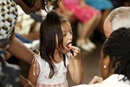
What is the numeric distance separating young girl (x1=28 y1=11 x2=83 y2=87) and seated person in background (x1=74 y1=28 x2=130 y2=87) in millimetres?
663

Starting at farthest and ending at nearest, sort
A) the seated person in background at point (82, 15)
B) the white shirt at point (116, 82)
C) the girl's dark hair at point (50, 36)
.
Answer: the seated person in background at point (82, 15) → the girl's dark hair at point (50, 36) → the white shirt at point (116, 82)

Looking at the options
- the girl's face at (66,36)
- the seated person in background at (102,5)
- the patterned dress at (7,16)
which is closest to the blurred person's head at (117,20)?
the girl's face at (66,36)

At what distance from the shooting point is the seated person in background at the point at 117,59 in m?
1.76

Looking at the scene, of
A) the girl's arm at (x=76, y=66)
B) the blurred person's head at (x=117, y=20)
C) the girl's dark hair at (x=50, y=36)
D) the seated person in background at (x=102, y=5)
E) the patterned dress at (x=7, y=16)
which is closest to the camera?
the patterned dress at (x=7, y=16)

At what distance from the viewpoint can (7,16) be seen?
2.34m

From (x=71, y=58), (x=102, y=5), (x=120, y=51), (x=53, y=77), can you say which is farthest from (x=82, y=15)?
(x=120, y=51)

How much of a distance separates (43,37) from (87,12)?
13.4 feet

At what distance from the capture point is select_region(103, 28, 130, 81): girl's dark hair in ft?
5.79

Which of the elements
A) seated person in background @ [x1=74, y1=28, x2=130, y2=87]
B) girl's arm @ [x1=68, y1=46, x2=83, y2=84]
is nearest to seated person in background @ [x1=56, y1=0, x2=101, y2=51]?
girl's arm @ [x1=68, y1=46, x2=83, y2=84]

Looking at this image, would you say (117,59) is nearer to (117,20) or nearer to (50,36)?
(117,20)

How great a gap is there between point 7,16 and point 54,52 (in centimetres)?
45

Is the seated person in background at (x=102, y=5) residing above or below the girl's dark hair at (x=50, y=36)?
below

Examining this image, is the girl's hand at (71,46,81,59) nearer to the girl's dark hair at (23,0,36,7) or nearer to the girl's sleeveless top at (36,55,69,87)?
the girl's sleeveless top at (36,55,69,87)

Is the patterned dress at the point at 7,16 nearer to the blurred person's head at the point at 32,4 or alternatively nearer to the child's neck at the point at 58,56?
the blurred person's head at the point at 32,4
